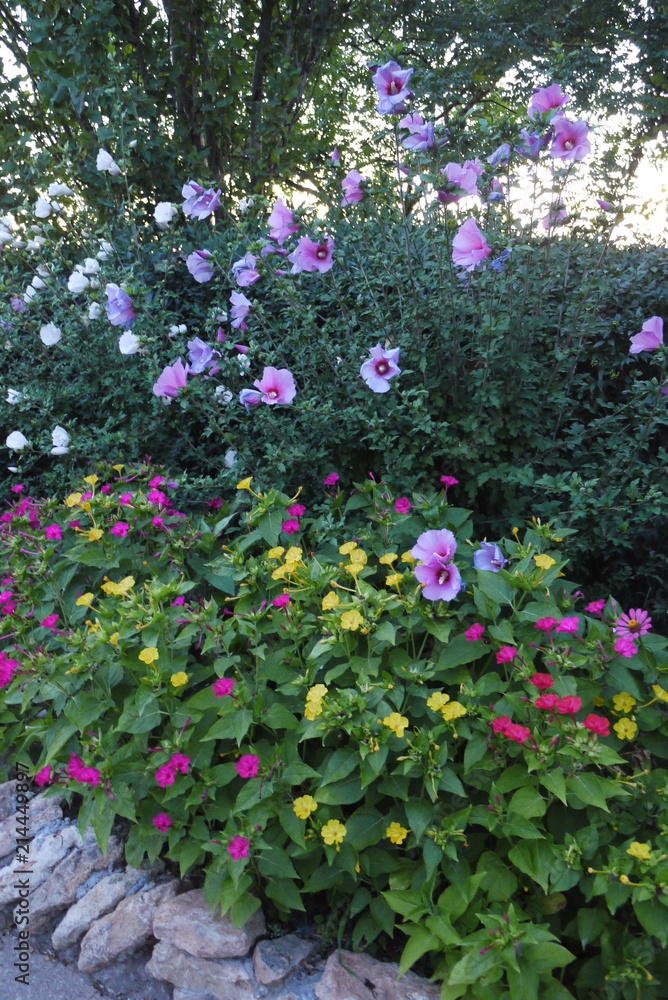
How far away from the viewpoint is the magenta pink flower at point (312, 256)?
8.39ft

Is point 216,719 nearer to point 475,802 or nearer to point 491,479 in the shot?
point 475,802

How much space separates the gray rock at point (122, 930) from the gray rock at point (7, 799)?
720 mm

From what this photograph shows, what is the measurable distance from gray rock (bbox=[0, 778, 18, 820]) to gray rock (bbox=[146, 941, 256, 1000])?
37.2 inches

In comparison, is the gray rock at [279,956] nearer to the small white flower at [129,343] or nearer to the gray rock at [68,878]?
the gray rock at [68,878]

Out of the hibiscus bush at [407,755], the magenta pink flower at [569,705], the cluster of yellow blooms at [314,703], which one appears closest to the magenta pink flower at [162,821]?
the hibiscus bush at [407,755]

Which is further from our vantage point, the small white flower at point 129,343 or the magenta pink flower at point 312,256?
the small white flower at point 129,343

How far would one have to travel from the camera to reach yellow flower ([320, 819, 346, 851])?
160 centimetres

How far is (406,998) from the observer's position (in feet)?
5.24

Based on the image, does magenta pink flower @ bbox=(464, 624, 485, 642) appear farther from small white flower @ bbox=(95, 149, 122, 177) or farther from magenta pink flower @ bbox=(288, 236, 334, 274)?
small white flower @ bbox=(95, 149, 122, 177)

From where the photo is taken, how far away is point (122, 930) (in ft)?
6.28

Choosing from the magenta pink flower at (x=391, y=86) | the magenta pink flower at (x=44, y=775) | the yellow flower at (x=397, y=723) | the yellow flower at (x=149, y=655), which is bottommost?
the magenta pink flower at (x=44, y=775)

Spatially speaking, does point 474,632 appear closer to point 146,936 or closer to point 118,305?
point 146,936

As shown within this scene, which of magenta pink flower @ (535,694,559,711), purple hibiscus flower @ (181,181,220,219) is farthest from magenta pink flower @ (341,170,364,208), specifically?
magenta pink flower @ (535,694,559,711)

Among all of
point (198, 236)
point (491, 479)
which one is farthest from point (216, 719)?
A: point (198, 236)
